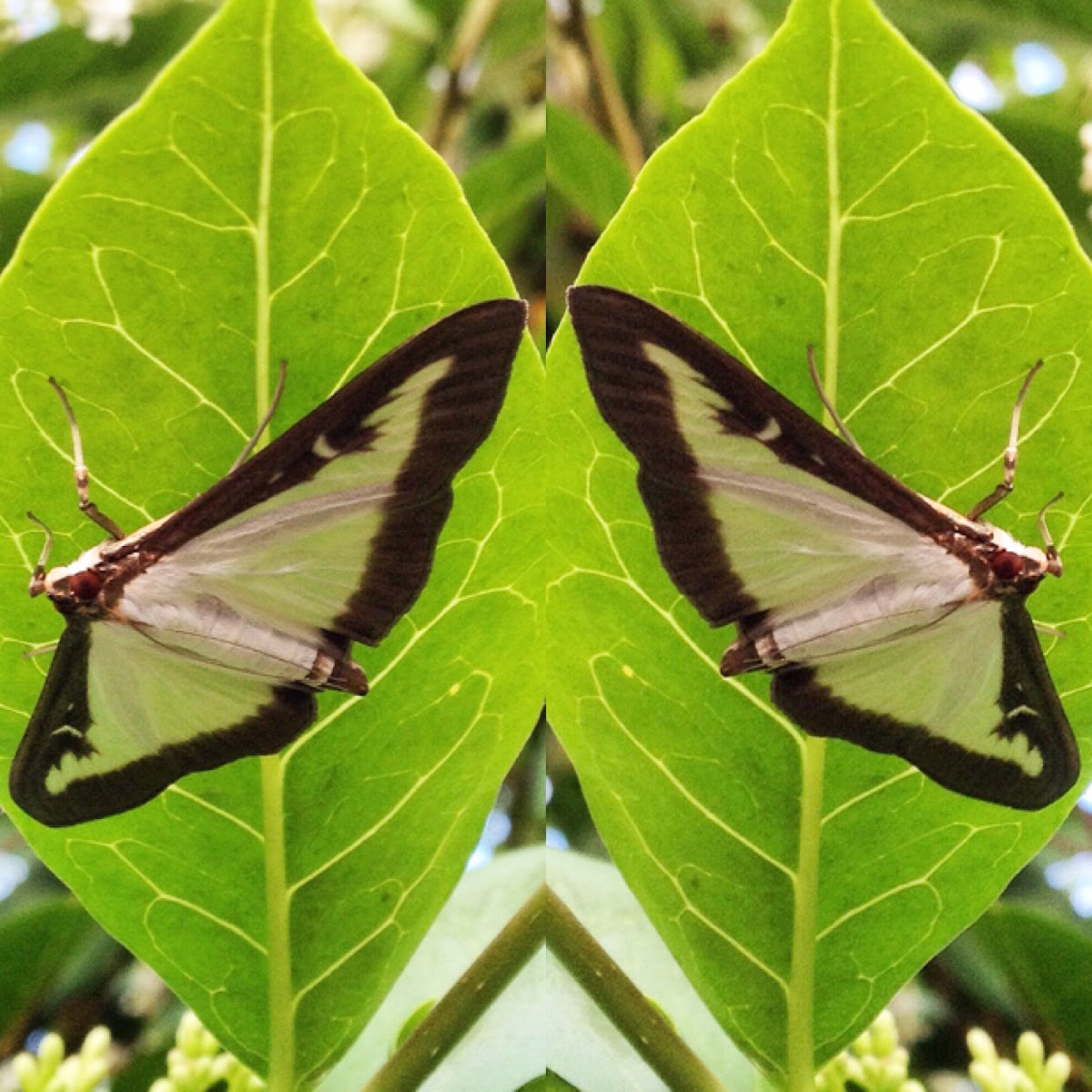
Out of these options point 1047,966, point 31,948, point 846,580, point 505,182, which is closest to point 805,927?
point 846,580

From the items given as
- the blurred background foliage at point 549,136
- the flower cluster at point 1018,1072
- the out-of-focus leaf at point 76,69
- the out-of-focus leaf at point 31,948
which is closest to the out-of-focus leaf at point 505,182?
the blurred background foliage at point 549,136

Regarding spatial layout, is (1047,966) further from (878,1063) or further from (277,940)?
(277,940)

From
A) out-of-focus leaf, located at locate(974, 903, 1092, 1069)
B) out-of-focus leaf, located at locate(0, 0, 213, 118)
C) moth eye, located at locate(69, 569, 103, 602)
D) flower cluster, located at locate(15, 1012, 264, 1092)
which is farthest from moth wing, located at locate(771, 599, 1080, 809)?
out-of-focus leaf, located at locate(0, 0, 213, 118)

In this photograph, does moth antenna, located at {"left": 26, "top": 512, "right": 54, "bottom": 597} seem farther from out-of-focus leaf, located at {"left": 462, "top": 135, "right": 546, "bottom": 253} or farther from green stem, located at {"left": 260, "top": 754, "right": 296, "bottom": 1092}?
out-of-focus leaf, located at {"left": 462, "top": 135, "right": 546, "bottom": 253}

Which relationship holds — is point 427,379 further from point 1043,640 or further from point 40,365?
point 1043,640

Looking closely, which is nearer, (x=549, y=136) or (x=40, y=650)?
(x=40, y=650)

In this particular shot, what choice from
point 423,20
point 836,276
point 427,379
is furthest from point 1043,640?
point 423,20
